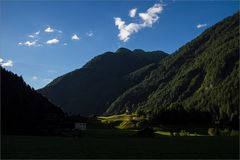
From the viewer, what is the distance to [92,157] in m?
29.9

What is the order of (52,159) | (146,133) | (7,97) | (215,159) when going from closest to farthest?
(52,159)
(215,159)
(146,133)
(7,97)

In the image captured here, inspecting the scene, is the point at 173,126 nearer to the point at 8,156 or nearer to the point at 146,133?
the point at 146,133

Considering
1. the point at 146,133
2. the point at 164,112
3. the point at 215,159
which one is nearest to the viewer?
the point at 215,159

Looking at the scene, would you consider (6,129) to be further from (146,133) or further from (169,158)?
(169,158)

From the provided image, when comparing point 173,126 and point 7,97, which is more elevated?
point 7,97

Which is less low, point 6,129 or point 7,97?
point 7,97

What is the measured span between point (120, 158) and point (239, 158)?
9.62 meters

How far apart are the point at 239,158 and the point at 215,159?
7.03 ft

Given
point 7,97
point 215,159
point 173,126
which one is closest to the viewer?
point 215,159

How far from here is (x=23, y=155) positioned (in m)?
29.8

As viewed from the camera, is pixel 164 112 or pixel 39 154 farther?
pixel 164 112

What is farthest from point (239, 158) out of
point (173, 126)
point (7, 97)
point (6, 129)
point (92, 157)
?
point (173, 126)

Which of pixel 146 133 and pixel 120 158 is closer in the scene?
pixel 120 158

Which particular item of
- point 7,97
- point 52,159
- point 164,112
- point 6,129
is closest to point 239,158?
point 52,159
